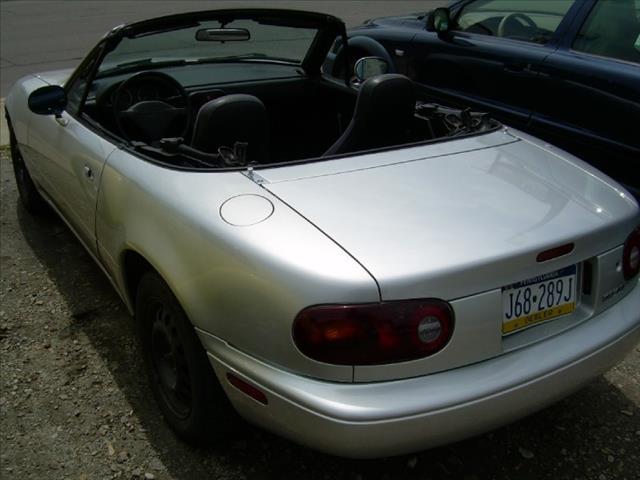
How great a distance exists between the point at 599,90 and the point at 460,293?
8.55 feet

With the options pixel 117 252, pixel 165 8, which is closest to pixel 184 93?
pixel 117 252

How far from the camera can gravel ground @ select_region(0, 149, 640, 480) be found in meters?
2.69

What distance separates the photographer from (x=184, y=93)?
12.1ft

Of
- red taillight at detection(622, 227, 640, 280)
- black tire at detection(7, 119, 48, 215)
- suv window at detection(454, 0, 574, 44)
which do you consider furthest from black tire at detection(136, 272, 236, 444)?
suv window at detection(454, 0, 574, 44)

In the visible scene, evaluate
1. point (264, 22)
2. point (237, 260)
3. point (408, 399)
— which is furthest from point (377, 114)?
point (408, 399)

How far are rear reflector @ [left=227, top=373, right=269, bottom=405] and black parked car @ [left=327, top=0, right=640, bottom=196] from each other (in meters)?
2.34

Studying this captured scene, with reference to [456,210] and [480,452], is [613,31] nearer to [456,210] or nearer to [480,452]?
[456,210]

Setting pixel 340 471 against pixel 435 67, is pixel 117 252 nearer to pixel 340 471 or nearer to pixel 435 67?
pixel 340 471

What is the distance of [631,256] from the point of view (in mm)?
2586

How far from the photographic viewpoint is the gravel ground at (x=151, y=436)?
2689 mm

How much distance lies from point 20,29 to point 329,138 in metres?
11.5

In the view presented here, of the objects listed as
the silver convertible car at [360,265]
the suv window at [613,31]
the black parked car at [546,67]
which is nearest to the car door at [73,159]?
the silver convertible car at [360,265]

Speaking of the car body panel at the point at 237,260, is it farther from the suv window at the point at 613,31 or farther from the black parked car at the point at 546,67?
the suv window at the point at 613,31

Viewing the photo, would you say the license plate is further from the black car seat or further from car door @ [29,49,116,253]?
car door @ [29,49,116,253]
